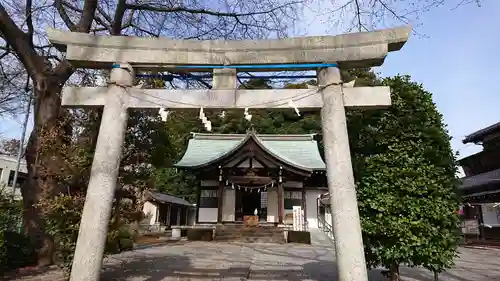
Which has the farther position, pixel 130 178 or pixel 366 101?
pixel 130 178

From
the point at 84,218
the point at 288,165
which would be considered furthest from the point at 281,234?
the point at 84,218

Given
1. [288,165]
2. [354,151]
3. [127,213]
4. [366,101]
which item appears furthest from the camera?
[288,165]

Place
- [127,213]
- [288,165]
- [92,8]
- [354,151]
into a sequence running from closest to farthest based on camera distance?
[354,151]
[127,213]
[92,8]
[288,165]

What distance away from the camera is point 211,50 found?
5.74 meters

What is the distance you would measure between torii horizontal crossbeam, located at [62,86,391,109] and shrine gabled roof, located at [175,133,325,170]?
1333 centimetres

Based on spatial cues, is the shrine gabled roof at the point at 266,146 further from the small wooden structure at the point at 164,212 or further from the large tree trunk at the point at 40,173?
the large tree trunk at the point at 40,173

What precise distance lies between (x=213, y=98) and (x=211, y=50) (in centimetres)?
88

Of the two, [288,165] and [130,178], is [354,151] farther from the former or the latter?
[288,165]

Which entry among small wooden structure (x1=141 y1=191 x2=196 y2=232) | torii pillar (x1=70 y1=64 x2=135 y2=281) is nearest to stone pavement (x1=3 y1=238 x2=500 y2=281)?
torii pillar (x1=70 y1=64 x2=135 y2=281)

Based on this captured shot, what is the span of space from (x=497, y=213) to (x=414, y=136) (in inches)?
609

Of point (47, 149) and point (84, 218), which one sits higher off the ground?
point (47, 149)

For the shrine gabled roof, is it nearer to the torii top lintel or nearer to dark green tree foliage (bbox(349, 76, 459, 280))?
dark green tree foliage (bbox(349, 76, 459, 280))

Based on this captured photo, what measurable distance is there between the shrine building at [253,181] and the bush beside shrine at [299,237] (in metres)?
1.46

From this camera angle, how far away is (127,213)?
6988 millimetres
